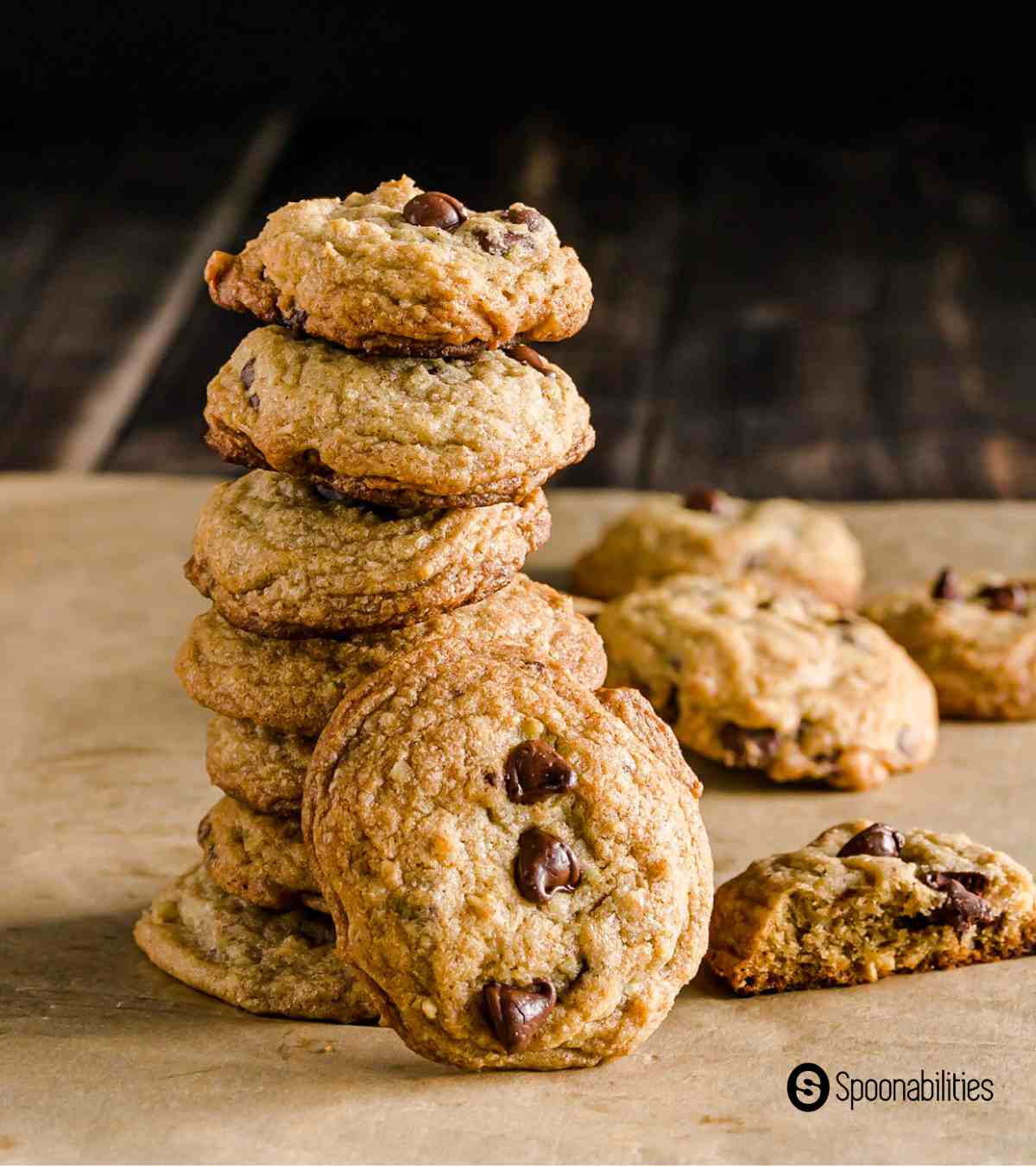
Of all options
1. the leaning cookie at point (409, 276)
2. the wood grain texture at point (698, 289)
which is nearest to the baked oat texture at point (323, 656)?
the leaning cookie at point (409, 276)

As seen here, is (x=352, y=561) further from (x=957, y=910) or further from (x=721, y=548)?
(x=721, y=548)

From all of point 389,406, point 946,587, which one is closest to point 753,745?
point 946,587

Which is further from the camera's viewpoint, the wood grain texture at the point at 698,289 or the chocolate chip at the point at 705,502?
the wood grain texture at the point at 698,289

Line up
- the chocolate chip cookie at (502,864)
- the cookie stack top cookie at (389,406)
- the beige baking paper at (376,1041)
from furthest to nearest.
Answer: the cookie stack top cookie at (389,406) < the chocolate chip cookie at (502,864) < the beige baking paper at (376,1041)

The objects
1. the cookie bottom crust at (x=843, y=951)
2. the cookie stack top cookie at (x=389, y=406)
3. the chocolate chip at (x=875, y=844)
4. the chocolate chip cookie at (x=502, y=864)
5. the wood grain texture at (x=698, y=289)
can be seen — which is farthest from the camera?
the wood grain texture at (x=698, y=289)

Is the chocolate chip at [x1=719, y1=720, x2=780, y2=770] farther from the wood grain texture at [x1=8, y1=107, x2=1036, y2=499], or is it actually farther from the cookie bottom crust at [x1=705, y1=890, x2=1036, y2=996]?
the wood grain texture at [x1=8, y1=107, x2=1036, y2=499]

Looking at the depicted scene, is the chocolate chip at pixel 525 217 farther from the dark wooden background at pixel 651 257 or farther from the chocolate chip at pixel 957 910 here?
the dark wooden background at pixel 651 257
